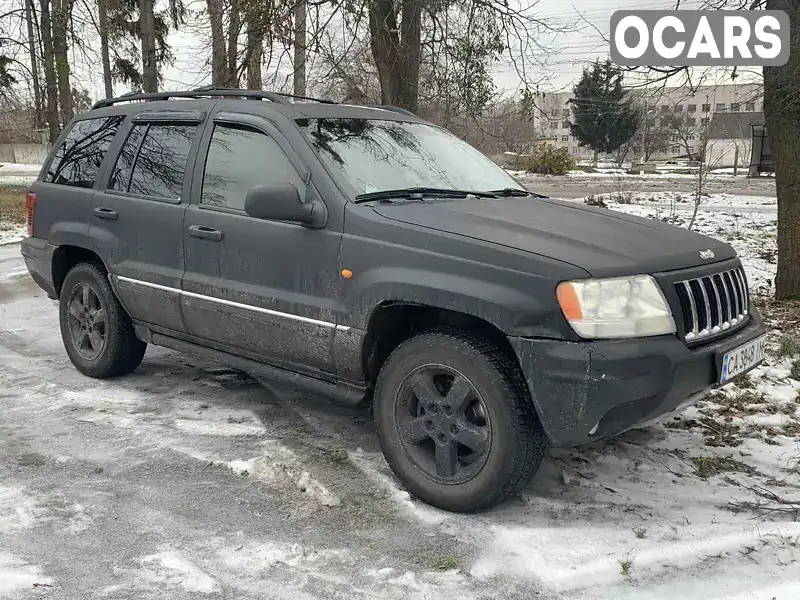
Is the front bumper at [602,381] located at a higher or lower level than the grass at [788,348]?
higher

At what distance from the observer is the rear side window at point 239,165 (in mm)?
3926

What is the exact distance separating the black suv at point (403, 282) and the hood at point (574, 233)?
14 mm

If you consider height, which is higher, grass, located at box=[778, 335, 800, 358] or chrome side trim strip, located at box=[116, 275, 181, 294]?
chrome side trim strip, located at box=[116, 275, 181, 294]

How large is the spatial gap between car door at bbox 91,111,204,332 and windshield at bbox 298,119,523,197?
0.93 meters

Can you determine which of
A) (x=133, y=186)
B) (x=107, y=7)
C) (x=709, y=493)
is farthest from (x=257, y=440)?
(x=107, y=7)

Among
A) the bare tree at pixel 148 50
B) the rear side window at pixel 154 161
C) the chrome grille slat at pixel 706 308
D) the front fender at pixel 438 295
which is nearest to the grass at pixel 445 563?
the front fender at pixel 438 295

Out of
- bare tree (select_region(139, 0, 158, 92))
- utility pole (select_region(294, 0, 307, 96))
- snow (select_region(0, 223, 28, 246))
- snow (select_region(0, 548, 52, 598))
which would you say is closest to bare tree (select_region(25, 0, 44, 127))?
snow (select_region(0, 223, 28, 246))

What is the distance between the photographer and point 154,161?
4.63m

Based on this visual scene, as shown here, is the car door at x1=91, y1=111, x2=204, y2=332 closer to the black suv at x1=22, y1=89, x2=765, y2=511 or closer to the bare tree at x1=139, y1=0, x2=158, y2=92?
the black suv at x1=22, y1=89, x2=765, y2=511

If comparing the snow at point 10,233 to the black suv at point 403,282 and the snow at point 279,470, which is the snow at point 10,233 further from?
the snow at point 279,470

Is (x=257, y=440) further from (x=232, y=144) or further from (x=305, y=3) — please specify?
(x=305, y=3)

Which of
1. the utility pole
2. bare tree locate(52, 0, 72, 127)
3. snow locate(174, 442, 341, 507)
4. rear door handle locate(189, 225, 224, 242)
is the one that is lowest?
snow locate(174, 442, 341, 507)

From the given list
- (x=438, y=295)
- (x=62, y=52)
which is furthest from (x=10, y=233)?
(x=438, y=295)

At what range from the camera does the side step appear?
3.71m
